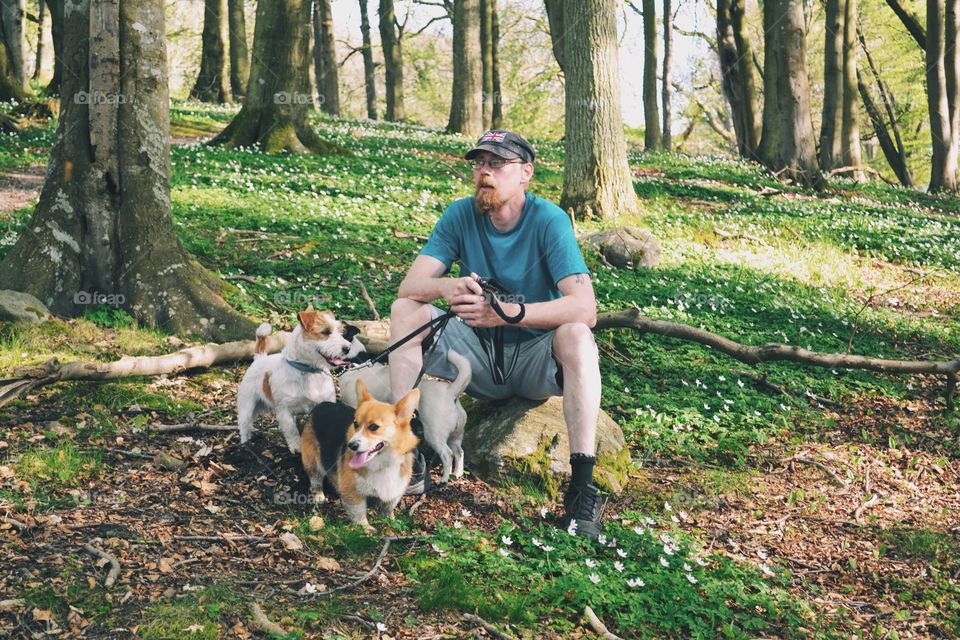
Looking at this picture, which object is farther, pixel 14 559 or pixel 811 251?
pixel 811 251

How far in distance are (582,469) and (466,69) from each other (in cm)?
2033

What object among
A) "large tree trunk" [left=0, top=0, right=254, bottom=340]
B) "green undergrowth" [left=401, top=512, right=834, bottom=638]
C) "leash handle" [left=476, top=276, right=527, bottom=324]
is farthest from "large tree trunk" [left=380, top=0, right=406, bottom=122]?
"green undergrowth" [left=401, top=512, right=834, bottom=638]

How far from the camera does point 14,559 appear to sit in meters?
3.91

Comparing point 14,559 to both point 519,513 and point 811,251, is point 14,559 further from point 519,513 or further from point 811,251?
point 811,251

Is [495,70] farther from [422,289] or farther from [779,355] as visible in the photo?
[422,289]

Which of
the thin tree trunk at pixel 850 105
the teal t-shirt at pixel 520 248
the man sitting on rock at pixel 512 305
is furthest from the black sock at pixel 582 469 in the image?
the thin tree trunk at pixel 850 105

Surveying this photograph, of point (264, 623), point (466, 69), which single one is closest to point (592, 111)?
point (264, 623)

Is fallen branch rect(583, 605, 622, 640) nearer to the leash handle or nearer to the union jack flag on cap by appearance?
the leash handle

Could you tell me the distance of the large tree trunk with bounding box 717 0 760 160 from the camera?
22.5m

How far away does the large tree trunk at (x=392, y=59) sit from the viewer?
105ft

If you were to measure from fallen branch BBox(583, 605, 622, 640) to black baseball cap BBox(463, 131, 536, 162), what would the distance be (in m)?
2.77

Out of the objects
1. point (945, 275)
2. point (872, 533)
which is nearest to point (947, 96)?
point (945, 275)

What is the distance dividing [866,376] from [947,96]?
A: 16.7 m

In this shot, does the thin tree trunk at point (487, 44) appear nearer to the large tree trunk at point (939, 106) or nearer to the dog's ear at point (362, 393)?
the large tree trunk at point (939, 106)
